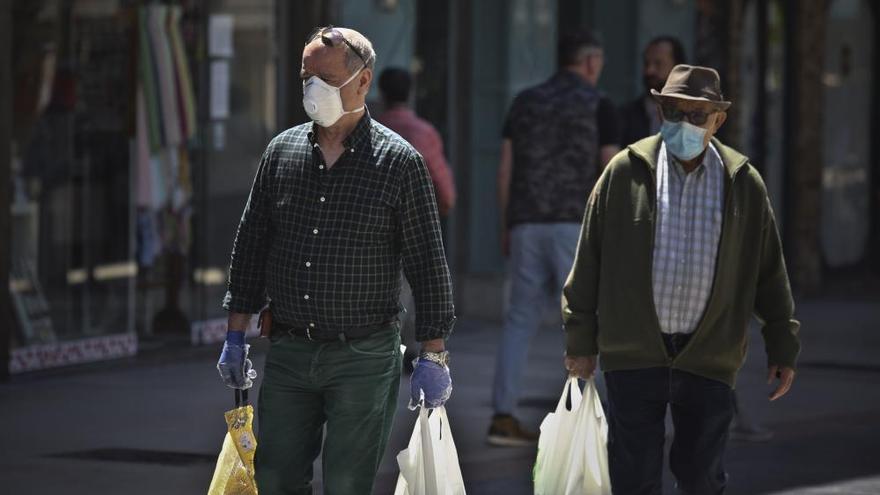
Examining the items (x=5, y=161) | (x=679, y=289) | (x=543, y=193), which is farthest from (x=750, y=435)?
(x=5, y=161)

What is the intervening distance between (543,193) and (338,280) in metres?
3.71

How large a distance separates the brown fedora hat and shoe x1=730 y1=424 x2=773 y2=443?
3.73 m

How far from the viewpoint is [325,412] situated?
566 centimetres

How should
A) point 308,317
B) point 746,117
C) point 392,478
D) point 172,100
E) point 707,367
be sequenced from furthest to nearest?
point 746,117 → point 172,100 → point 392,478 → point 707,367 → point 308,317

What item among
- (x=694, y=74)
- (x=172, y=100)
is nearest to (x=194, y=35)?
(x=172, y=100)

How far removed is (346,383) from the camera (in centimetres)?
558

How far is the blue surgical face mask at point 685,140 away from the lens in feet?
19.9

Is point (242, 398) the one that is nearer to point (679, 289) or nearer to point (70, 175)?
point (679, 289)

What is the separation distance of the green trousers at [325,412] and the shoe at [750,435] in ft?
14.2

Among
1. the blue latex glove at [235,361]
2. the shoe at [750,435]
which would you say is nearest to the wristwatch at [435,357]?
the blue latex glove at [235,361]

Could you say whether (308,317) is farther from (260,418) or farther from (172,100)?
(172,100)

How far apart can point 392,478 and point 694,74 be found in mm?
2781

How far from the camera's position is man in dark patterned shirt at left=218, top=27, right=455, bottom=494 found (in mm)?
5566

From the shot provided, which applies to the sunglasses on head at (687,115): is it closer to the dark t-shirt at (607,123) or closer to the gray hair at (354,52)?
the gray hair at (354,52)
